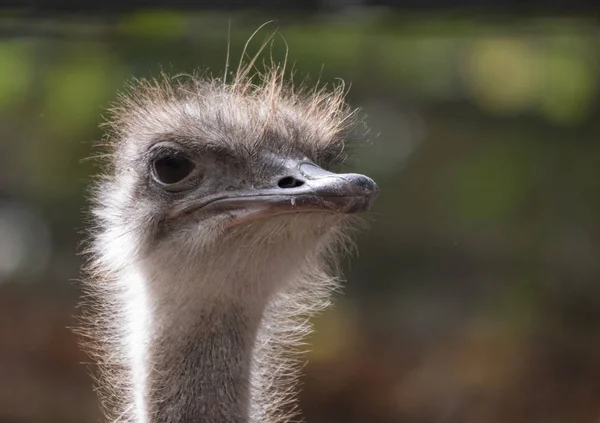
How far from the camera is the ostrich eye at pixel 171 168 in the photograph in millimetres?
2598

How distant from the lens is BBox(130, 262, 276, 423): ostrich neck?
2.58m

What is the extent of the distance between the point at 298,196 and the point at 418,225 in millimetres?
3763

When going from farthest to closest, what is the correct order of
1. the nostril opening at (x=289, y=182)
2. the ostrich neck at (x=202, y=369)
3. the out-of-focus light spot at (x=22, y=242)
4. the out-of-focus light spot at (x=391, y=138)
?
the out-of-focus light spot at (x=22, y=242), the out-of-focus light spot at (x=391, y=138), the ostrich neck at (x=202, y=369), the nostril opening at (x=289, y=182)

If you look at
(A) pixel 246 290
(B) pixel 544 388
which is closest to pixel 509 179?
(B) pixel 544 388

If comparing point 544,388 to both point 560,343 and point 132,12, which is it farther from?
point 132,12

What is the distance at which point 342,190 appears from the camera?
2262mm

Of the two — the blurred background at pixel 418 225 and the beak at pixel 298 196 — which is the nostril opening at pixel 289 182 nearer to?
the beak at pixel 298 196

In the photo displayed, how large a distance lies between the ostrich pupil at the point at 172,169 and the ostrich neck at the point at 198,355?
8.8 inches

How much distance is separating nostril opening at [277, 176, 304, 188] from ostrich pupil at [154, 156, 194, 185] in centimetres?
22

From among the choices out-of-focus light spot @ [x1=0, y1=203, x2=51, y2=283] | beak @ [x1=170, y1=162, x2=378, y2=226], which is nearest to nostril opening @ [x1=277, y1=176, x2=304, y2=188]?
beak @ [x1=170, y1=162, x2=378, y2=226]

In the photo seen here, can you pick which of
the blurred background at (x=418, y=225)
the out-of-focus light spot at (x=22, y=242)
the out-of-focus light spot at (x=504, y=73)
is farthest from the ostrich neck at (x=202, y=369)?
the out-of-focus light spot at (x=22, y=242)

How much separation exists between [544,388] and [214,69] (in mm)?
1992

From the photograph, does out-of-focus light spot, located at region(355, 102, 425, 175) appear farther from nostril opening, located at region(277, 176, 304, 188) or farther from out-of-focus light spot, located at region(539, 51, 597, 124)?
nostril opening, located at region(277, 176, 304, 188)

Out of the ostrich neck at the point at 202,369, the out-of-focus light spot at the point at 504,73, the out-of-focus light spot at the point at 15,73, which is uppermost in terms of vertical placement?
the ostrich neck at the point at 202,369
